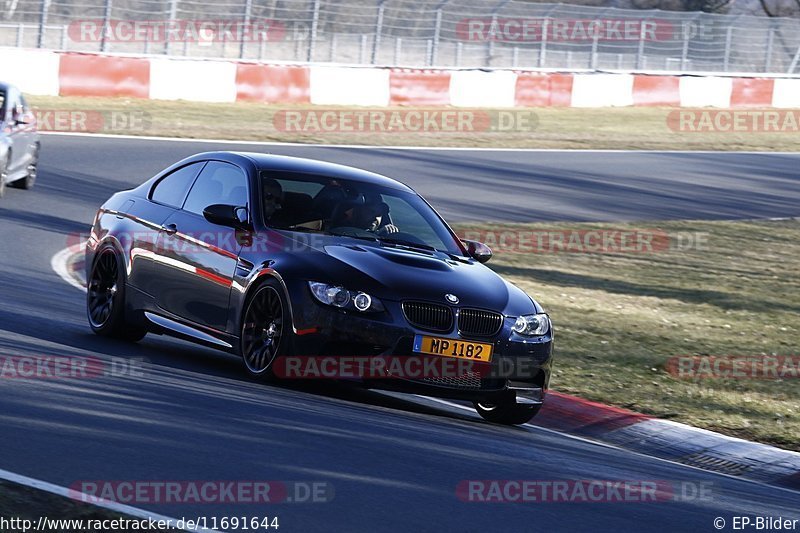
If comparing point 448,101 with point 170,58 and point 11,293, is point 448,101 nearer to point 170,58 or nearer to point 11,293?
point 170,58

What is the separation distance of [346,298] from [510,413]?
4.91 ft

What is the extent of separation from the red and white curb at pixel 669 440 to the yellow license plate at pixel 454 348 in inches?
46.9

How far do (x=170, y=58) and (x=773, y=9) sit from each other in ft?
131

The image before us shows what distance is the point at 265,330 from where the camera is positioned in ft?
28.9

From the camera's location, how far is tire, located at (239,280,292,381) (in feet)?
28.2

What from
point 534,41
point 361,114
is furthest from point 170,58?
point 534,41

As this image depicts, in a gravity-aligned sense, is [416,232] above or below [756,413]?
above

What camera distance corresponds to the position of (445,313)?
8531mm
